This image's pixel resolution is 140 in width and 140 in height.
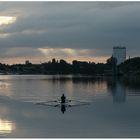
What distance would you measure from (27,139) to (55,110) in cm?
1764

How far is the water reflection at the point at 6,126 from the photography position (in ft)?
98.7

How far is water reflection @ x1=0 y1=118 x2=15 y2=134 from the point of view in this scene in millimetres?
30078

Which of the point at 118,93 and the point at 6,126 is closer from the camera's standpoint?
the point at 6,126

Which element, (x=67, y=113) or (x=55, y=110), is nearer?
(x=67, y=113)

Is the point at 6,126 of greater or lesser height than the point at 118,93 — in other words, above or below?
below

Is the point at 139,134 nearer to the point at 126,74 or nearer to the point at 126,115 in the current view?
the point at 126,115

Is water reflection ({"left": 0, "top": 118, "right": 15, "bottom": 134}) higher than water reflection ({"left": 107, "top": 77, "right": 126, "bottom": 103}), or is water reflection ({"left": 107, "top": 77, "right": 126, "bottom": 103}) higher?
water reflection ({"left": 107, "top": 77, "right": 126, "bottom": 103})

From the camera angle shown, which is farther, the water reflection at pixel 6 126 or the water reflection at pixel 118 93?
the water reflection at pixel 118 93

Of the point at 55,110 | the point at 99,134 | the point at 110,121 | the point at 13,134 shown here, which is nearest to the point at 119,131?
the point at 99,134

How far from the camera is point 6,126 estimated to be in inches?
1308

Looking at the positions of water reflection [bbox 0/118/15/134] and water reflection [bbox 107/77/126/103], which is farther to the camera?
water reflection [bbox 107/77/126/103]

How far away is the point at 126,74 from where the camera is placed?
187 metres

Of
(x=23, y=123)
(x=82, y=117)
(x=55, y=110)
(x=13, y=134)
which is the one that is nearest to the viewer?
(x=13, y=134)

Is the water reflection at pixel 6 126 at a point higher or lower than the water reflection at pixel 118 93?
lower
